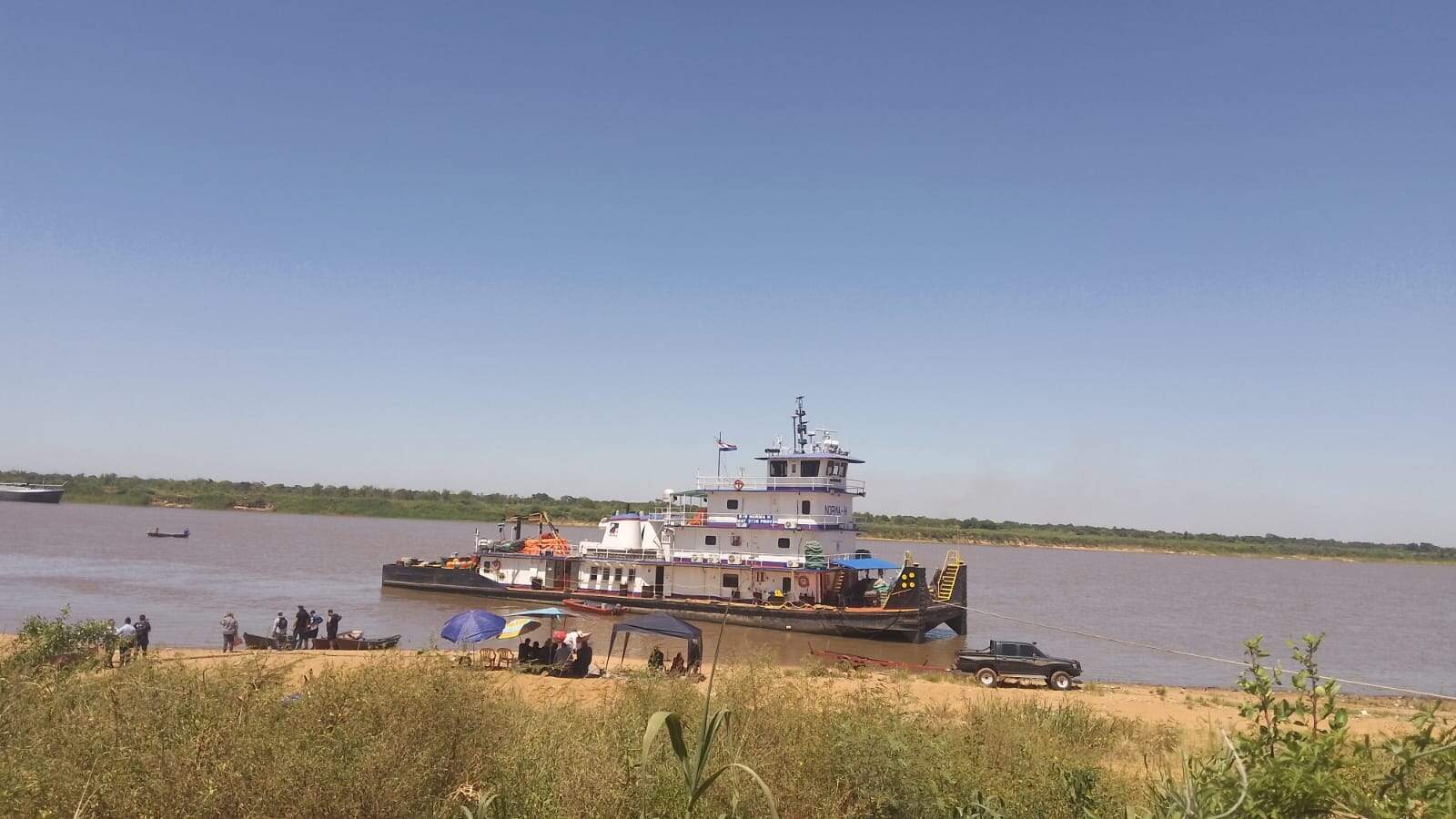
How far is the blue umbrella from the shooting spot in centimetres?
1597

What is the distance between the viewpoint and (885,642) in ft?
93.1

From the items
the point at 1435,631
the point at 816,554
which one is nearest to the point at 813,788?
the point at 816,554

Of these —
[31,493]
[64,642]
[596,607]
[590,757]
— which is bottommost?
[31,493]

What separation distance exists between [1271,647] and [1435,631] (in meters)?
11.9

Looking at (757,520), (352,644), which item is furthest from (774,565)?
(352,644)

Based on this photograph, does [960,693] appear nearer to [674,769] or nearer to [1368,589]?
[674,769]

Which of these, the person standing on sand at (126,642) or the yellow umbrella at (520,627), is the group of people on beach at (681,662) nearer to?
the yellow umbrella at (520,627)

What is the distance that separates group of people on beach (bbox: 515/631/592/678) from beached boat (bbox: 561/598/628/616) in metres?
13.2

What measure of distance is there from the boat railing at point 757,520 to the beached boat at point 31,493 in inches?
4497

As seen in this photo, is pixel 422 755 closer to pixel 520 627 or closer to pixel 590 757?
pixel 590 757

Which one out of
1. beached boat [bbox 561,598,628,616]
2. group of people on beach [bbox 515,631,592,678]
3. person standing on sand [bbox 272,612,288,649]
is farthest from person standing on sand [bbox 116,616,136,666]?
beached boat [bbox 561,598,628,616]

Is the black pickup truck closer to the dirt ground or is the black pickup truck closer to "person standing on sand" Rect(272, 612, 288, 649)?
the dirt ground

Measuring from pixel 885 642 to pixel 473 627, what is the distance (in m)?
16.4

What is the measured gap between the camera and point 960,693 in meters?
17.9
